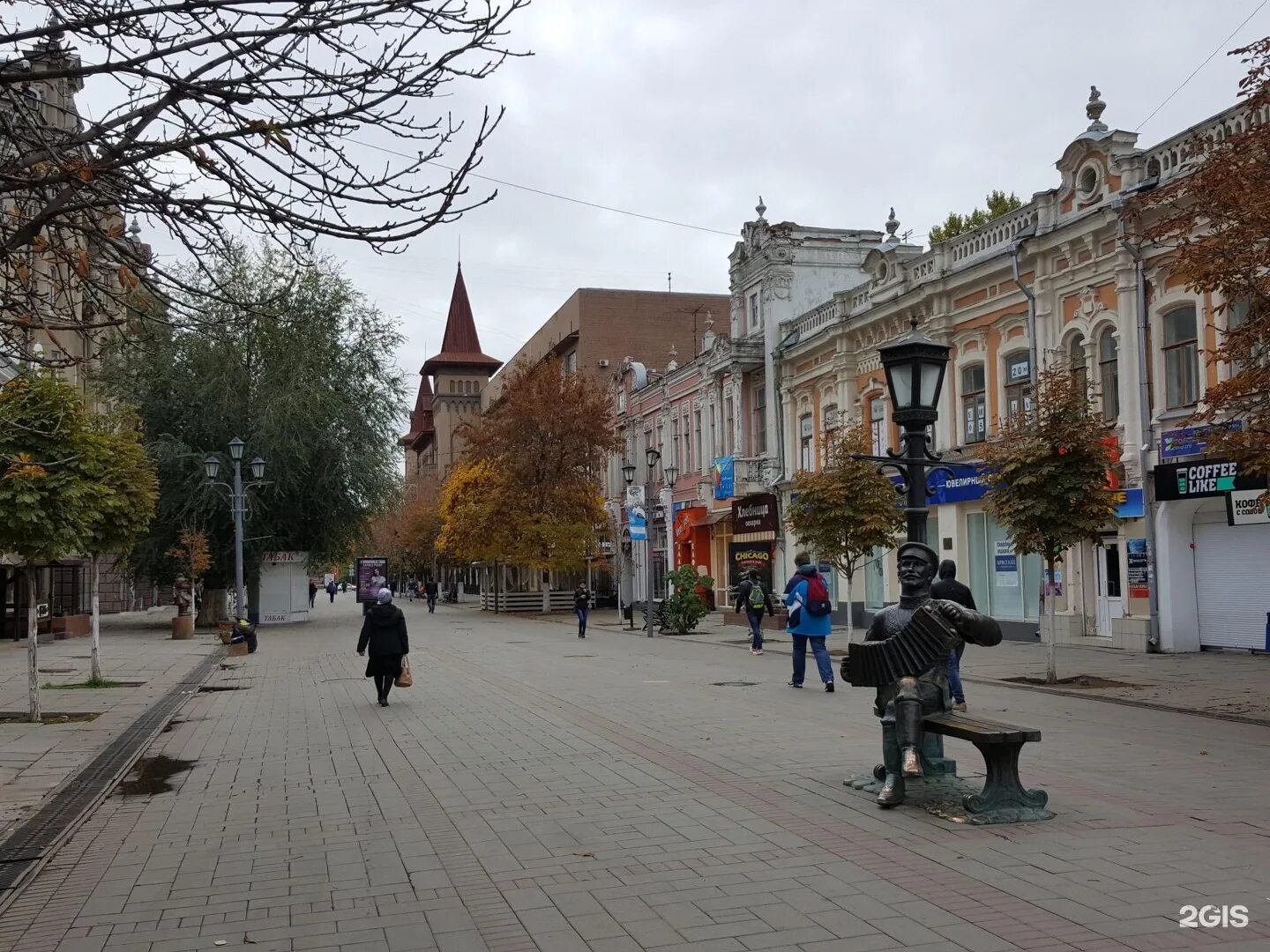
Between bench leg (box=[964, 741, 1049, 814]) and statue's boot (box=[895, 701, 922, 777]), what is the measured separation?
0.46 meters

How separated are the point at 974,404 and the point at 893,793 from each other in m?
21.9

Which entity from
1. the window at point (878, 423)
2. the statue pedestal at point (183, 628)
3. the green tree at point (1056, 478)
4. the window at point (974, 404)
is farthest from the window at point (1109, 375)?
the statue pedestal at point (183, 628)

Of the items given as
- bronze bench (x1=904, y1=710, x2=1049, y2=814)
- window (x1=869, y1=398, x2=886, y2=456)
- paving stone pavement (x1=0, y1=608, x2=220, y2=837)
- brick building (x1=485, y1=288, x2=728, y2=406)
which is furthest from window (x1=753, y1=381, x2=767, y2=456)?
bronze bench (x1=904, y1=710, x2=1049, y2=814)

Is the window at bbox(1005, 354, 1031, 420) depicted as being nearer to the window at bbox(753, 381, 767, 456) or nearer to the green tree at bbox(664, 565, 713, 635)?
the green tree at bbox(664, 565, 713, 635)

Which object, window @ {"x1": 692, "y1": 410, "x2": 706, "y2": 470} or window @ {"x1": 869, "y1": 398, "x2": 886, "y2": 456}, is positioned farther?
window @ {"x1": 692, "y1": 410, "x2": 706, "y2": 470}

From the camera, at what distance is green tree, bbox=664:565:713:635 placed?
33344 millimetres

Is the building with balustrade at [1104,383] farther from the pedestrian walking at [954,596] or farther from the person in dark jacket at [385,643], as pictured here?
the person in dark jacket at [385,643]

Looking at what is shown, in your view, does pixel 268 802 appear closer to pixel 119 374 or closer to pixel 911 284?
pixel 911 284

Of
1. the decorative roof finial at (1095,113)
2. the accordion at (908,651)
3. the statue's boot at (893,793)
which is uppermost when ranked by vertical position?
the decorative roof finial at (1095,113)

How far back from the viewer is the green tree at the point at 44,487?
1434 cm

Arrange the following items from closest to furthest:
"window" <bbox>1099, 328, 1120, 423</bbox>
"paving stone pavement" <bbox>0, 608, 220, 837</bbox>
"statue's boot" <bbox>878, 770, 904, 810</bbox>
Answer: "statue's boot" <bbox>878, 770, 904, 810</bbox> → "paving stone pavement" <bbox>0, 608, 220, 837</bbox> → "window" <bbox>1099, 328, 1120, 423</bbox>

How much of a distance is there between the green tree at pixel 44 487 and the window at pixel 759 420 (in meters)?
27.8

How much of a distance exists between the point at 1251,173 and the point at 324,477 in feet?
114

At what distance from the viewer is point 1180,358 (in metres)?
22.3
